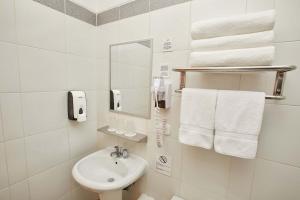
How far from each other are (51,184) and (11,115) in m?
0.62

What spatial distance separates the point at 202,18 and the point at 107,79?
0.91 meters

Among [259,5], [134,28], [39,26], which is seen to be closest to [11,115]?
[39,26]

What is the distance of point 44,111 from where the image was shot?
106 cm

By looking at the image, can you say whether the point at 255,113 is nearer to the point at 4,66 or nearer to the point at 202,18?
the point at 202,18

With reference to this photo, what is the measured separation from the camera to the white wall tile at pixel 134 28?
110cm

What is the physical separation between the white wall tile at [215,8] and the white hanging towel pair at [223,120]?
0.44 meters

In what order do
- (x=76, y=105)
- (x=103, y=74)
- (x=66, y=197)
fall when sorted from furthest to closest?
(x=103, y=74)
(x=66, y=197)
(x=76, y=105)

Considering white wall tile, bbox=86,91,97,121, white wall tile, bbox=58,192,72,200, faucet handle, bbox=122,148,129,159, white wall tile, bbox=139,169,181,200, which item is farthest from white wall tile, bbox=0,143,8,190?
white wall tile, bbox=139,169,181,200

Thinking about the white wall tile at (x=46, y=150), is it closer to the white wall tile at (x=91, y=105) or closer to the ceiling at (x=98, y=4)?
the white wall tile at (x=91, y=105)

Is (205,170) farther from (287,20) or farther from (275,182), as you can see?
(287,20)

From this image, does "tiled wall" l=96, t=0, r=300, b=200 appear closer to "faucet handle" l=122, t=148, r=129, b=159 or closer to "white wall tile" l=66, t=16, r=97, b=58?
"faucet handle" l=122, t=148, r=129, b=159

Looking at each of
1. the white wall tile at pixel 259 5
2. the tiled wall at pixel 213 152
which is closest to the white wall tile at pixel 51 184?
the tiled wall at pixel 213 152

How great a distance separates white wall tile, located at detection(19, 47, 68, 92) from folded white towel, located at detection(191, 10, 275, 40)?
980mm

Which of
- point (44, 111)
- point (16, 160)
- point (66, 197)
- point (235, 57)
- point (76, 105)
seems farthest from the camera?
point (66, 197)
